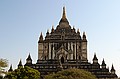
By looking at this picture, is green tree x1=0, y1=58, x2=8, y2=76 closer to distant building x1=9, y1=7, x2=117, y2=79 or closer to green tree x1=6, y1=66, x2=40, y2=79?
green tree x1=6, y1=66, x2=40, y2=79

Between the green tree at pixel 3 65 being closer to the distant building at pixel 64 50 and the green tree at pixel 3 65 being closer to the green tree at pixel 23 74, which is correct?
the green tree at pixel 23 74

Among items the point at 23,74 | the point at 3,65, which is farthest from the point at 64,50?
the point at 3,65

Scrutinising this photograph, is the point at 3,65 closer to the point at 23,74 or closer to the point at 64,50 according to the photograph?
the point at 23,74

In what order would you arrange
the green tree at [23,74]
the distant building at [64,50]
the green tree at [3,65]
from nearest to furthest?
the green tree at [3,65], the green tree at [23,74], the distant building at [64,50]

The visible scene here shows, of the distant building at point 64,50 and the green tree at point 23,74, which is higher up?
the distant building at point 64,50

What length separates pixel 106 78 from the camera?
245ft

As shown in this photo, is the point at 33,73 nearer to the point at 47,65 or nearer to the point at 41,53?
the point at 47,65

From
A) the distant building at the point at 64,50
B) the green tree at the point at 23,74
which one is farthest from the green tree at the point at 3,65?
the distant building at the point at 64,50

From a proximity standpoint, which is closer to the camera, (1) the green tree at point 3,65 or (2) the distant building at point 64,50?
(1) the green tree at point 3,65

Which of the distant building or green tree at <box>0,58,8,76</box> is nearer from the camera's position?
green tree at <box>0,58,8,76</box>

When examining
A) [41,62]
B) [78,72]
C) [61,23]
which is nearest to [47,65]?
[41,62]

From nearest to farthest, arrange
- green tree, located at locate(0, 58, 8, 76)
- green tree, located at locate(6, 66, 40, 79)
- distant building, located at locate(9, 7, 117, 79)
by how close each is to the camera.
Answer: green tree, located at locate(0, 58, 8, 76) < green tree, located at locate(6, 66, 40, 79) < distant building, located at locate(9, 7, 117, 79)

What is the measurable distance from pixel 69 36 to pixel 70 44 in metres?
2.65

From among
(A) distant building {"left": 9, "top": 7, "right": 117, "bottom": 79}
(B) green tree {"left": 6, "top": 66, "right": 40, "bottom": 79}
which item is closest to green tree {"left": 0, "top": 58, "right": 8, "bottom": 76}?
(B) green tree {"left": 6, "top": 66, "right": 40, "bottom": 79}
